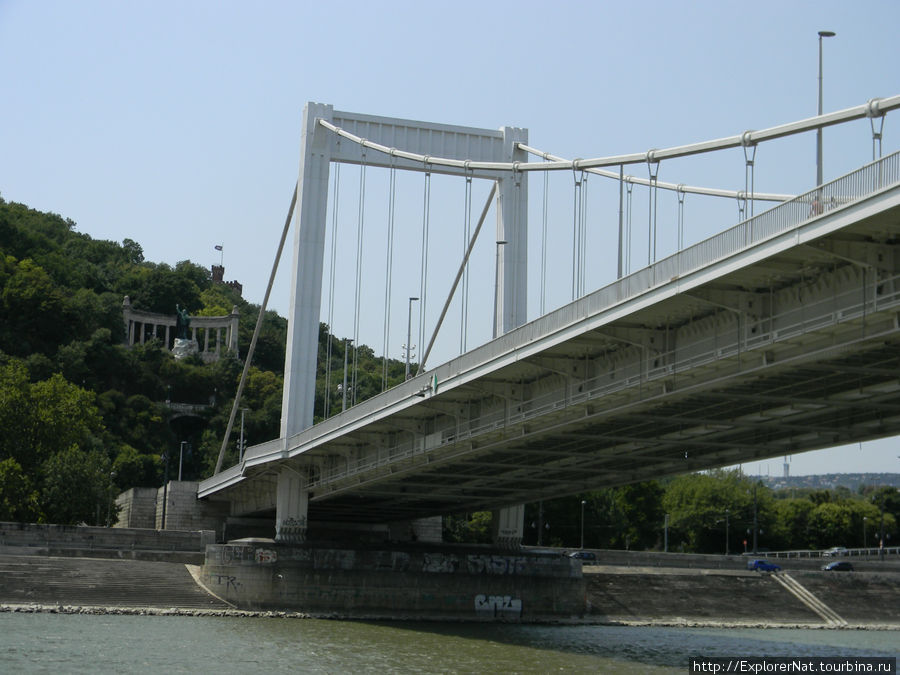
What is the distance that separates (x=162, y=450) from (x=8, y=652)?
228ft

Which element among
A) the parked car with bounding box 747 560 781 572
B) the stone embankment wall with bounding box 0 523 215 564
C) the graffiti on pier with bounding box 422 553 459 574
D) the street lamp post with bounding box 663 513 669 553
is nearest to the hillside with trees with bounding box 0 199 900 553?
the street lamp post with bounding box 663 513 669 553

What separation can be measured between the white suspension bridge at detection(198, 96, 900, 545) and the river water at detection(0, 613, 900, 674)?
195 inches

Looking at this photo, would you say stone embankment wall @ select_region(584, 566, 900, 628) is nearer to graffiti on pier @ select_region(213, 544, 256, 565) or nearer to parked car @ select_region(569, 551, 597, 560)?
parked car @ select_region(569, 551, 597, 560)

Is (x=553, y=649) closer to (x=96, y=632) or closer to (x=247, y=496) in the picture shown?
(x=96, y=632)

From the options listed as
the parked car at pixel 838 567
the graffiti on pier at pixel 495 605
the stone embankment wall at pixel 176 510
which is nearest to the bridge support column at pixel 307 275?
the graffiti on pier at pixel 495 605

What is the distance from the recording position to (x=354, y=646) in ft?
110

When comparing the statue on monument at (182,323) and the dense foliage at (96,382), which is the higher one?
the statue on monument at (182,323)

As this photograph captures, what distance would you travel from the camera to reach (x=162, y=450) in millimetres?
96188

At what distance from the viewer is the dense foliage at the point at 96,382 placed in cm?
6488

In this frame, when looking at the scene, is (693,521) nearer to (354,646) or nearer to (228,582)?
(228,582)

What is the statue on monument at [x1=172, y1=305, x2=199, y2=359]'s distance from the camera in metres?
122

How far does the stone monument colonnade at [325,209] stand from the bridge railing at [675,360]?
9.42 meters

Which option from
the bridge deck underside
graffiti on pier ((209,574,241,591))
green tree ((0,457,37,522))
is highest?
the bridge deck underside

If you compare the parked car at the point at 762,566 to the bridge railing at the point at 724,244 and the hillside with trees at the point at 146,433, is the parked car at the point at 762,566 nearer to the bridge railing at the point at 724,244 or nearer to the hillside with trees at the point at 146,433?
the hillside with trees at the point at 146,433
